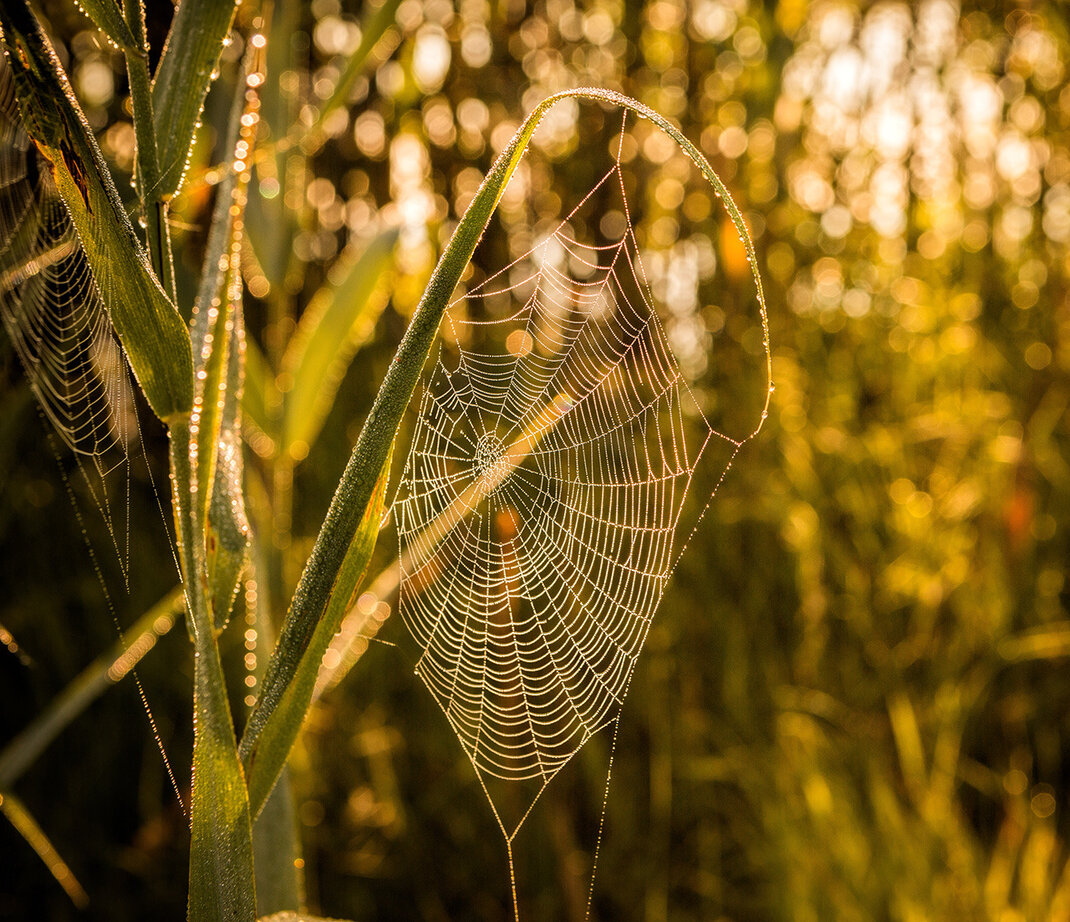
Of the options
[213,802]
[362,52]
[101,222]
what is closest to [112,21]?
[101,222]

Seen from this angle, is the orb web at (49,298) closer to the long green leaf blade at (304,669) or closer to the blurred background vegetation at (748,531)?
the long green leaf blade at (304,669)

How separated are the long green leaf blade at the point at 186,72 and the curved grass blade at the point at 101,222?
7 cm

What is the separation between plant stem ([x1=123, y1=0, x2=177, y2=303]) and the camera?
0.42m

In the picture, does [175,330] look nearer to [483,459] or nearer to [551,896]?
[483,459]

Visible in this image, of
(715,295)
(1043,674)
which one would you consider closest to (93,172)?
(715,295)

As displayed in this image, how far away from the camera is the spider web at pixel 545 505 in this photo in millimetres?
1451

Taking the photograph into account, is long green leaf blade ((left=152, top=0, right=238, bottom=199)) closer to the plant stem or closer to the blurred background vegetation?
the plant stem

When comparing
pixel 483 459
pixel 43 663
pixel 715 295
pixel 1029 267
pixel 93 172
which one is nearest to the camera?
pixel 93 172

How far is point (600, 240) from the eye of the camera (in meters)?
2.13

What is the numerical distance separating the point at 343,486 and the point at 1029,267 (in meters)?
2.39

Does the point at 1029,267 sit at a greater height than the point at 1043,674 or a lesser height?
greater

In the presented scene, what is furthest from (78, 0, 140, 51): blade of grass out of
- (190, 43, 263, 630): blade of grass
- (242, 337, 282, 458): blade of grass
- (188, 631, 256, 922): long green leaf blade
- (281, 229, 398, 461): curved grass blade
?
(281, 229, 398, 461): curved grass blade

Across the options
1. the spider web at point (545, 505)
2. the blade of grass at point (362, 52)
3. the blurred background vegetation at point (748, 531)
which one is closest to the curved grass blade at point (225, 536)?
the blade of grass at point (362, 52)

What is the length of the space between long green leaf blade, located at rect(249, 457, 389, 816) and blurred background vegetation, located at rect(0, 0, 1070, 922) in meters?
1.08
